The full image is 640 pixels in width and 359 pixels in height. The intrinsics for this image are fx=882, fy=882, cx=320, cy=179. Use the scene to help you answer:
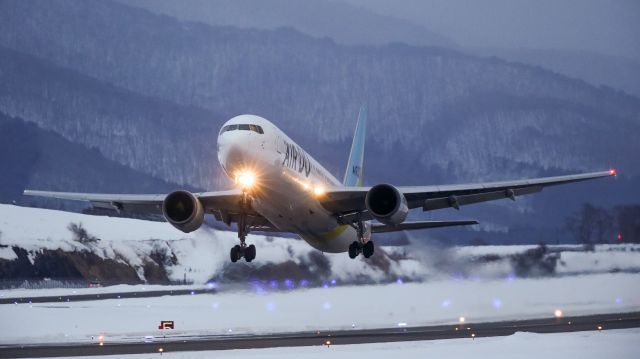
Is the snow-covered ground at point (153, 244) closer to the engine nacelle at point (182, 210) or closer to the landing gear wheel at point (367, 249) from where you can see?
the landing gear wheel at point (367, 249)

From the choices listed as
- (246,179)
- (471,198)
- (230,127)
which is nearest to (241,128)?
(230,127)

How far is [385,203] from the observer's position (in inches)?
1396

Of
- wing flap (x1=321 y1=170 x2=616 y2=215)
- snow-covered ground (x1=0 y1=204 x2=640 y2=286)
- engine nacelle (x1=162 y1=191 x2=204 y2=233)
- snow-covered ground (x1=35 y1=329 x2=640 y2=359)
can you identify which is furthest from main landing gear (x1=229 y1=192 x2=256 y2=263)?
snow-covered ground (x1=0 y1=204 x2=640 y2=286)

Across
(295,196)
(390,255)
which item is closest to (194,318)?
(295,196)

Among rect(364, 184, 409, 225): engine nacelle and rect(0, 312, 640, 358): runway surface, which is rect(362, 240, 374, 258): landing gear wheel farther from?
rect(364, 184, 409, 225): engine nacelle

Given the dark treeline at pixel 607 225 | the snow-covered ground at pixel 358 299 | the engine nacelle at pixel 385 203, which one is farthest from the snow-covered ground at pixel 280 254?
the engine nacelle at pixel 385 203

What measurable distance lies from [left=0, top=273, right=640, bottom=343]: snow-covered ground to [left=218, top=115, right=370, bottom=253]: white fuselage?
187 inches

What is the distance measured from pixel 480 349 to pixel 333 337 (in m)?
6.90

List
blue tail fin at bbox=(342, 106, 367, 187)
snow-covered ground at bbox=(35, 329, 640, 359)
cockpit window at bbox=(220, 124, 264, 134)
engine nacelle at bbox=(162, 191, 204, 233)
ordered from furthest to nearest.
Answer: blue tail fin at bbox=(342, 106, 367, 187), engine nacelle at bbox=(162, 191, 204, 233), cockpit window at bbox=(220, 124, 264, 134), snow-covered ground at bbox=(35, 329, 640, 359)

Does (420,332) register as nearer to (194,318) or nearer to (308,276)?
(194,318)

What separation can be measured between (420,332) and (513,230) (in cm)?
12268

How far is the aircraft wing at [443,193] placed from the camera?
36594 millimetres

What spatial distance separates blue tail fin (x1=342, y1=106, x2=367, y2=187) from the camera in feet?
174

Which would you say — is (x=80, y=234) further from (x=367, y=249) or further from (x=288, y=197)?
(x=288, y=197)
